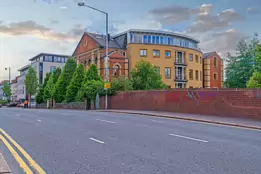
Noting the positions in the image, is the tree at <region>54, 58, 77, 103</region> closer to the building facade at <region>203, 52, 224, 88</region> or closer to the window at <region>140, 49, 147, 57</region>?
the window at <region>140, 49, 147, 57</region>

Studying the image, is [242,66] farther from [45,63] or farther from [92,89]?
[45,63]

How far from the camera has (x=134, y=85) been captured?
4159 centimetres

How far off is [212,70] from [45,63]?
4934 centimetres

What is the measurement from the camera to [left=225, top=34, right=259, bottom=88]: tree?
154 ft

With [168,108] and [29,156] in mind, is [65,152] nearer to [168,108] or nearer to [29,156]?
[29,156]

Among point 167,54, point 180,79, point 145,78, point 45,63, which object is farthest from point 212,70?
point 45,63

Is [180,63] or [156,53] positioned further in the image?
[180,63]

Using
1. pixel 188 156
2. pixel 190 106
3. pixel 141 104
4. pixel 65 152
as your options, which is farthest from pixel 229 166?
pixel 141 104

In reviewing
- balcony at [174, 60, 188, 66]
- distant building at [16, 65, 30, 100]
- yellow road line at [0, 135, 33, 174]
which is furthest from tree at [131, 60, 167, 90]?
distant building at [16, 65, 30, 100]

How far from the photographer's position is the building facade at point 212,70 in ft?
224

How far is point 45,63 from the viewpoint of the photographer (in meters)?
90.4

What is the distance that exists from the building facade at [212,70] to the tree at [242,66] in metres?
18.4

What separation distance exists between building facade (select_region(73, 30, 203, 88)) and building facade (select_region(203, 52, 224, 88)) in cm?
423

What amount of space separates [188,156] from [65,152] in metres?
3.32
